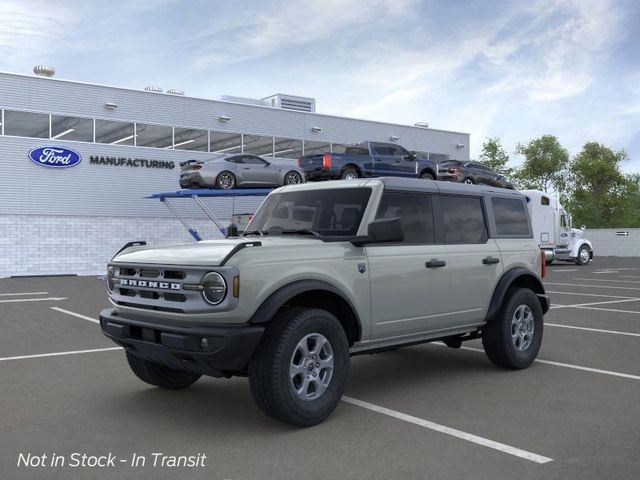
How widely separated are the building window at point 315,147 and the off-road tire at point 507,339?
27.3 meters

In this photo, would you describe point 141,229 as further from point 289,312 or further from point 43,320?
point 289,312

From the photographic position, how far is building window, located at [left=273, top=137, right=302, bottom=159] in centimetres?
3284

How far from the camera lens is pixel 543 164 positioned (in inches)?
2739

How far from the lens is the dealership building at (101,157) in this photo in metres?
26.2

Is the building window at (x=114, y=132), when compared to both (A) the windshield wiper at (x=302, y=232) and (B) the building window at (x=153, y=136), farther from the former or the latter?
(A) the windshield wiper at (x=302, y=232)

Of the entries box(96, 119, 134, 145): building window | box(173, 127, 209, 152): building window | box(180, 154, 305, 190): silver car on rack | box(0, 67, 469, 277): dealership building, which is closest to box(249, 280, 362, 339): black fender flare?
box(180, 154, 305, 190): silver car on rack

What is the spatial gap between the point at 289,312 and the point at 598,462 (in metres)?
2.32

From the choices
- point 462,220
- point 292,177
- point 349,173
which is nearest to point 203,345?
point 462,220

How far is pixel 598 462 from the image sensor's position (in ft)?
13.6

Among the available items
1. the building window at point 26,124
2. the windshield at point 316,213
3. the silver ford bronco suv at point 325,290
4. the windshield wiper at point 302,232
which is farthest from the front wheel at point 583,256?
the windshield wiper at point 302,232

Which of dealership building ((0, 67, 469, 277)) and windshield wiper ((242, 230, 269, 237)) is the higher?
dealership building ((0, 67, 469, 277))

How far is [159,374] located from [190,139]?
25.4 metres

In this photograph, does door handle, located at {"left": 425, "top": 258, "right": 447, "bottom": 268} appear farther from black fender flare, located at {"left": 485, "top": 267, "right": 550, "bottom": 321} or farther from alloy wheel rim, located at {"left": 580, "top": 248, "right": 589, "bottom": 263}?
alloy wheel rim, located at {"left": 580, "top": 248, "right": 589, "bottom": 263}

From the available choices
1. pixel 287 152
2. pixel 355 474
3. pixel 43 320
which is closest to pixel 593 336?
pixel 355 474
